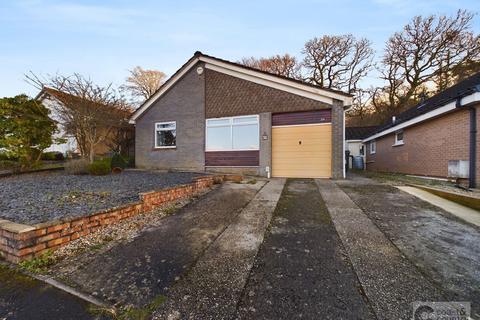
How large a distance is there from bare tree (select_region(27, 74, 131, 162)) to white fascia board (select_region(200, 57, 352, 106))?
5.49 meters

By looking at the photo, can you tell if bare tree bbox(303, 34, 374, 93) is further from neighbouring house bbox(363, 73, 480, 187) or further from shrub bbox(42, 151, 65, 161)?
shrub bbox(42, 151, 65, 161)

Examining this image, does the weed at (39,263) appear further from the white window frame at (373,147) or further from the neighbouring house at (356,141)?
the neighbouring house at (356,141)

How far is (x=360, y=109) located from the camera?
22797 millimetres

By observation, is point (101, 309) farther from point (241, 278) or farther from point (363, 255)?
point (363, 255)

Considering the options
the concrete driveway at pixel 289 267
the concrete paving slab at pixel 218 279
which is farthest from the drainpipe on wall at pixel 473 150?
the concrete paving slab at pixel 218 279

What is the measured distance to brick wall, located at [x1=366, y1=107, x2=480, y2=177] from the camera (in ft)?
20.3

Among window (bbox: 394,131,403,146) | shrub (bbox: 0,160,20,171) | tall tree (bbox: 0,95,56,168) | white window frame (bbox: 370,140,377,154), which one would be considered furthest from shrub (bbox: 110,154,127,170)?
white window frame (bbox: 370,140,377,154)

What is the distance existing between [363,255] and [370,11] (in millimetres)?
10302

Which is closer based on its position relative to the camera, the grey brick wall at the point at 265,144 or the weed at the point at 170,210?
the weed at the point at 170,210

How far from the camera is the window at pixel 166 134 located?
34.8 feet

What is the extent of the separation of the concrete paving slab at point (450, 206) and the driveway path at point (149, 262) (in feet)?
13.4

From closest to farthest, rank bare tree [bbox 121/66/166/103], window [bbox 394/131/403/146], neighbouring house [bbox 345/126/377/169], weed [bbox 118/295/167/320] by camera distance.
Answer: weed [bbox 118/295/167/320] → window [bbox 394/131/403/146] → neighbouring house [bbox 345/126/377/169] → bare tree [bbox 121/66/166/103]

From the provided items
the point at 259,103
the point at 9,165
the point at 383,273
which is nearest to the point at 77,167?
the point at 9,165

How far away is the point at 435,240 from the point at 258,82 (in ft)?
26.1
